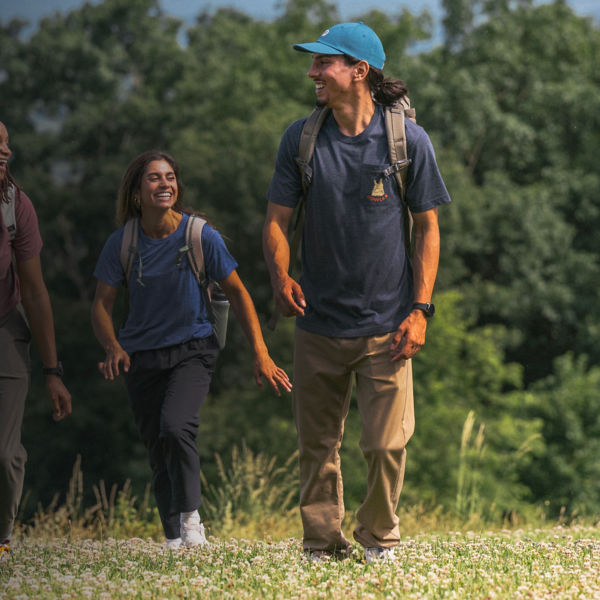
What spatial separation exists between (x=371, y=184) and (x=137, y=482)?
70.3 ft

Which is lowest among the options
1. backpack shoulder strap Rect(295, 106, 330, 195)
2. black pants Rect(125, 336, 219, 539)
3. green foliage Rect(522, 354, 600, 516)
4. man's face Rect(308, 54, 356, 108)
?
green foliage Rect(522, 354, 600, 516)

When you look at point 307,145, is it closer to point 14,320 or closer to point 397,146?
point 397,146

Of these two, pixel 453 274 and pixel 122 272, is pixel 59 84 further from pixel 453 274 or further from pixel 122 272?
pixel 122 272

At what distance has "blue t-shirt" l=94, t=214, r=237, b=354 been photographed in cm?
553

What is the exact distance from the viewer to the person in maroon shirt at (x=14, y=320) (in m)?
4.77

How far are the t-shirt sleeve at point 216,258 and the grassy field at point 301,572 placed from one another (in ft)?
4.52

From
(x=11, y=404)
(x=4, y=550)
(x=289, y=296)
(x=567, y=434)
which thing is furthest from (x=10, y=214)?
(x=567, y=434)

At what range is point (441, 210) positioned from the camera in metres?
26.8

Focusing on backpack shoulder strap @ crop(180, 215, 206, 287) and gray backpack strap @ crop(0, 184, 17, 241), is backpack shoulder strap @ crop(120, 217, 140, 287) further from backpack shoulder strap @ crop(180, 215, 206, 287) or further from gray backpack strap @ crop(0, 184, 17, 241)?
gray backpack strap @ crop(0, 184, 17, 241)

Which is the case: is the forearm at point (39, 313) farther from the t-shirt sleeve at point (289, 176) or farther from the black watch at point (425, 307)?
the black watch at point (425, 307)

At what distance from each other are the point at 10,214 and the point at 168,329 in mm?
1103

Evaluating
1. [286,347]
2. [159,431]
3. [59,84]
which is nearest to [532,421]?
[286,347]

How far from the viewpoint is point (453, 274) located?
2805 centimetres

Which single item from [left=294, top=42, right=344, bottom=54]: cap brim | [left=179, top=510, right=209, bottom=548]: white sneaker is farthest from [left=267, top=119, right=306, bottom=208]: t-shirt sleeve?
[left=179, top=510, right=209, bottom=548]: white sneaker
